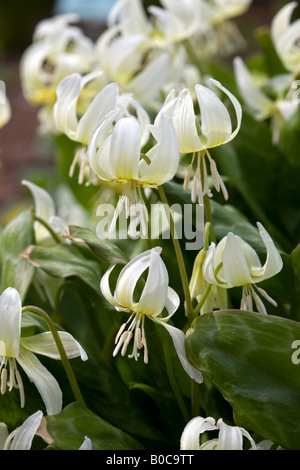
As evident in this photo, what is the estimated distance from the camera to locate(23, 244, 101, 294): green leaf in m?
1.16

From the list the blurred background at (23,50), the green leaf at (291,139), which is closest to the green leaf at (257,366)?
the green leaf at (291,139)

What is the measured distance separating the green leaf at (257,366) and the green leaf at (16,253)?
37 centimetres

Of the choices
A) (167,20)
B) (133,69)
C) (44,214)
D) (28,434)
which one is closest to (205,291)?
(28,434)

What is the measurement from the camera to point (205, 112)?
946mm

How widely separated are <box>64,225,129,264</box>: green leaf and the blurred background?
11.8 feet

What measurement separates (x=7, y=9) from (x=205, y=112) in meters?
8.52

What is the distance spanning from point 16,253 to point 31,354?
0.30m

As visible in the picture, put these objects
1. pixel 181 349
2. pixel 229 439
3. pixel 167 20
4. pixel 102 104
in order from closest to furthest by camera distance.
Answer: pixel 229 439
pixel 181 349
pixel 102 104
pixel 167 20

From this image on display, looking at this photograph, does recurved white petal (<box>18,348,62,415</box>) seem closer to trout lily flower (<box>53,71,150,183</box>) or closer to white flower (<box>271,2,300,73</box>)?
trout lily flower (<box>53,71,150,183</box>)

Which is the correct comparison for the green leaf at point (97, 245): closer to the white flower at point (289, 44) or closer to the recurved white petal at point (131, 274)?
the recurved white petal at point (131, 274)

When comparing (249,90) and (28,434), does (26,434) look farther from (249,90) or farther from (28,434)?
(249,90)

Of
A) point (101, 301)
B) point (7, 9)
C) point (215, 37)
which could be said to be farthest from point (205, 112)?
point (7, 9)

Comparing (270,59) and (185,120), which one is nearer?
(185,120)

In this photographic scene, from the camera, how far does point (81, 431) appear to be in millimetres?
954
